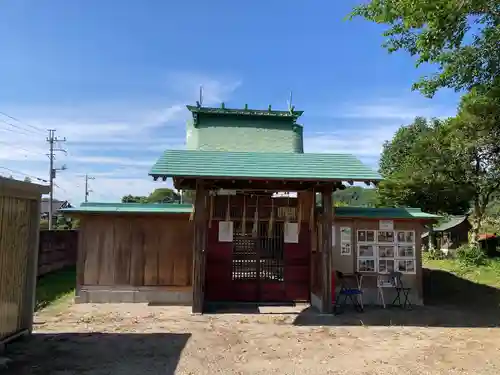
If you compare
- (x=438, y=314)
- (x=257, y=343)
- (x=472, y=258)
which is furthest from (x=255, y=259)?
(x=472, y=258)

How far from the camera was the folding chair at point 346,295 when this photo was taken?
32.6 feet

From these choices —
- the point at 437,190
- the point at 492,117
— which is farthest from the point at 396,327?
the point at 437,190

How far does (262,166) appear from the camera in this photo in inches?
360

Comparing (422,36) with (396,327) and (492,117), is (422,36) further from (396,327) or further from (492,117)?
(492,117)

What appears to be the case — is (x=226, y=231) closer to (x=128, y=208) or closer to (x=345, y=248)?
(x=128, y=208)

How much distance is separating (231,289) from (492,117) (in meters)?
16.1

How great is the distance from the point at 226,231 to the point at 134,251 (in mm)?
2550

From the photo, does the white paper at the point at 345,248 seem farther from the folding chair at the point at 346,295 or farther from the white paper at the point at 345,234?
the folding chair at the point at 346,295

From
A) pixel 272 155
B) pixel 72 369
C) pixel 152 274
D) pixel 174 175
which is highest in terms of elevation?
pixel 272 155

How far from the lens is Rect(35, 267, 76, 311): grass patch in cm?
1113

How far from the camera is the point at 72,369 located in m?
5.69

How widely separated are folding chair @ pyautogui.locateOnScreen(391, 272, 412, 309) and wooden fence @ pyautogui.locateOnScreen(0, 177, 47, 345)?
26.9 ft

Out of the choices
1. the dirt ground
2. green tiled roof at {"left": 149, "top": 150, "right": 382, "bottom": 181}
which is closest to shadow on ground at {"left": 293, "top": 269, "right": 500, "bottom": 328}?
the dirt ground

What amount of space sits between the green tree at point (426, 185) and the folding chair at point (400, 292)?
14.7 meters
